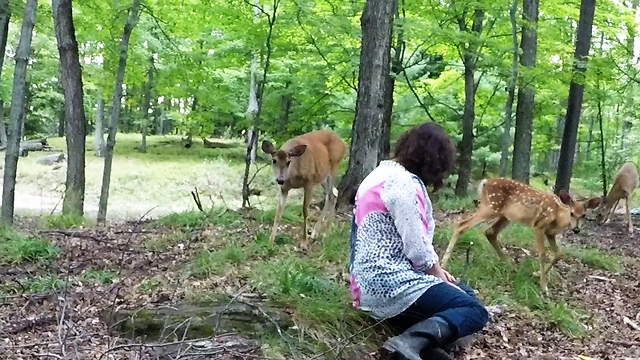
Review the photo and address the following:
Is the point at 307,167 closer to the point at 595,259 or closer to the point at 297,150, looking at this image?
the point at 297,150

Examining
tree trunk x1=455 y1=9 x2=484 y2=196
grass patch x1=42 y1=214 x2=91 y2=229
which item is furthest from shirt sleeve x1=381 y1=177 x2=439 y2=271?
tree trunk x1=455 y1=9 x2=484 y2=196

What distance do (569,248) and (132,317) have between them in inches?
236

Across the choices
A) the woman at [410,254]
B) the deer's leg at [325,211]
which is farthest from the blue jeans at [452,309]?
the deer's leg at [325,211]

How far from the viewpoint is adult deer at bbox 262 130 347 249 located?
274 inches

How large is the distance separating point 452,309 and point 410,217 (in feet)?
2.08

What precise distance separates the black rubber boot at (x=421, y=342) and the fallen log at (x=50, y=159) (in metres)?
21.8

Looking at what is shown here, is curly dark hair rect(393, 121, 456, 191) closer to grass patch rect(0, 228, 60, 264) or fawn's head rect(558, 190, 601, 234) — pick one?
fawn's head rect(558, 190, 601, 234)

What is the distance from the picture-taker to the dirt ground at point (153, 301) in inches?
146

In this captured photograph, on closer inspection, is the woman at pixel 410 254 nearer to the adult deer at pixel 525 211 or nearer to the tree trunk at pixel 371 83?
the adult deer at pixel 525 211

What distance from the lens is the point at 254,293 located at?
4824 millimetres

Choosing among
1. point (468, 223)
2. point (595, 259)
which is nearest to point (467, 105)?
point (595, 259)

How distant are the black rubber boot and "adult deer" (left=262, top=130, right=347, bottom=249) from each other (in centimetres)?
299

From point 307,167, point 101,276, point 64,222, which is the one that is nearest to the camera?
point 101,276

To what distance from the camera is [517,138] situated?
1223cm
